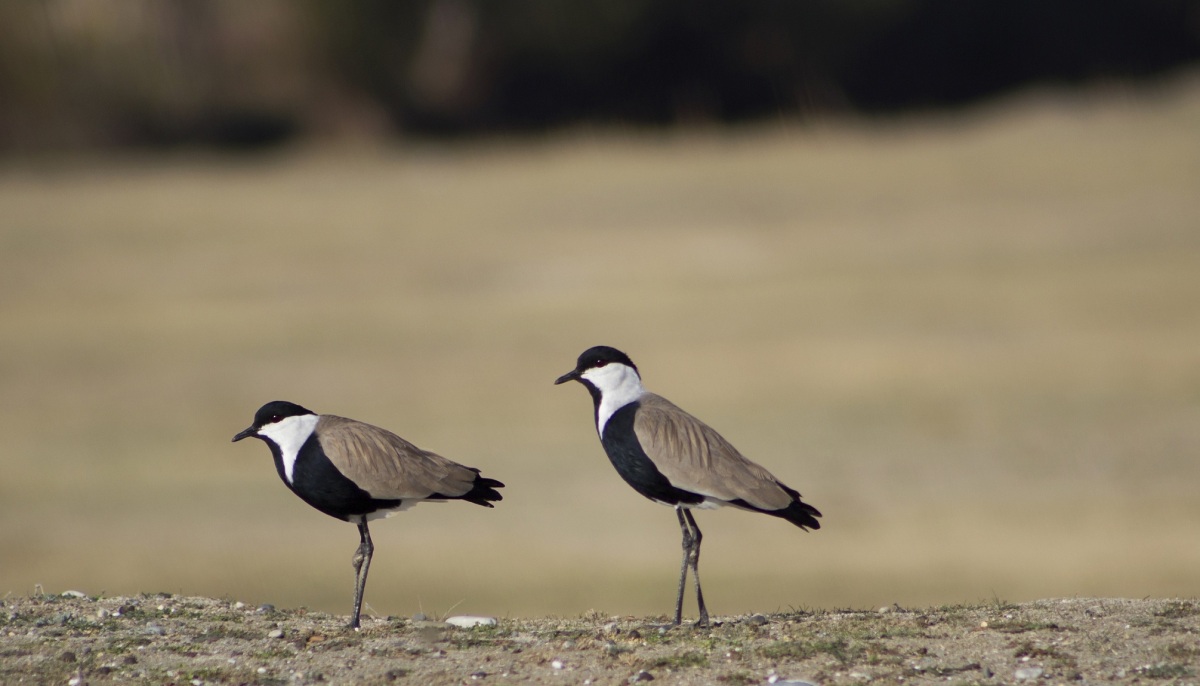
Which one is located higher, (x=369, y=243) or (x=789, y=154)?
(x=789, y=154)

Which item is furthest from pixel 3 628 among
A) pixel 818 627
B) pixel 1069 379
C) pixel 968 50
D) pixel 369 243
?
pixel 968 50

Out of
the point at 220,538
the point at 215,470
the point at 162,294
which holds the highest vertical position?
the point at 162,294

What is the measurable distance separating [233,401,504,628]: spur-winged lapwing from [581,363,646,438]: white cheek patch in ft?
2.54

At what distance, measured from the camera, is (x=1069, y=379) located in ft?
85.4

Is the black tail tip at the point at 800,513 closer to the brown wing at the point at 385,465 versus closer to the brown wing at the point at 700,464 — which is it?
the brown wing at the point at 700,464

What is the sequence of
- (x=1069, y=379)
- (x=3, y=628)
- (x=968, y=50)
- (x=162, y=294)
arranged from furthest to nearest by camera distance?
1. (x=968, y=50)
2. (x=162, y=294)
3. (x=1069, y=379)
4. (x=3, y=628)

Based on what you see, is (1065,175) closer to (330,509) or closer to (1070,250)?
(1070,250)

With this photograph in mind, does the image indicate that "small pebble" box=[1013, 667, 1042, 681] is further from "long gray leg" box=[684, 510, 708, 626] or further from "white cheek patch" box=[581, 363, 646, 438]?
"white cheek patch" box=[581, 363, 646, 438]

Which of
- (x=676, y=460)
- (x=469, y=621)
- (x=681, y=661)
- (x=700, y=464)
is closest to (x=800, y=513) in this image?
(x=700, y=464)

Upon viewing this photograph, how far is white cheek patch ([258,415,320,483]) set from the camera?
787 centimetres

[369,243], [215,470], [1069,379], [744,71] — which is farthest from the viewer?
[744,71]

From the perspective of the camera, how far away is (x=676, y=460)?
25.2ft

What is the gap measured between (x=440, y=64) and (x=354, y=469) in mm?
33542

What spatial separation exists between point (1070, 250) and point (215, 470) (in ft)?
69.2
